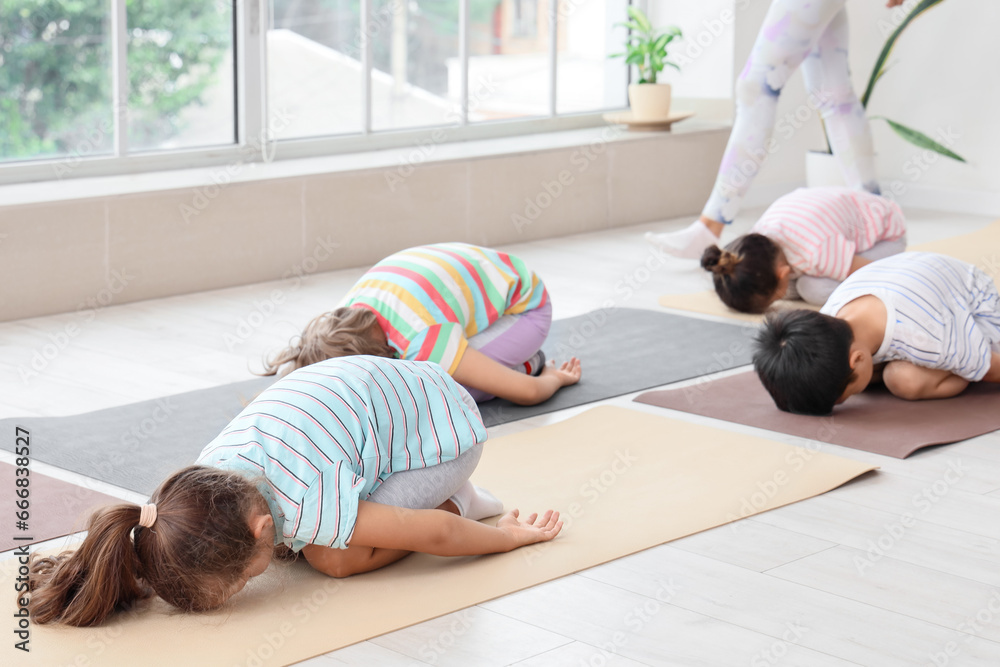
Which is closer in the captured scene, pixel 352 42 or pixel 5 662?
pixel 5 662

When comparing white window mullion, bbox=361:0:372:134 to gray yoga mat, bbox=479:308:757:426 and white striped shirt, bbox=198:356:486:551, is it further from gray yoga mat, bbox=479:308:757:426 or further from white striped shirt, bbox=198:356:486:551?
white striped shirt, bbox=198:356:486:551

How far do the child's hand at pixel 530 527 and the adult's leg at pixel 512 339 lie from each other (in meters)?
0.70

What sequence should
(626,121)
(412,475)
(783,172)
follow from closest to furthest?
1. (412,475)
2. (626,121)
3. (783,172)

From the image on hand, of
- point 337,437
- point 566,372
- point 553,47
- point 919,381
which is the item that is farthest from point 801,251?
point 553,47

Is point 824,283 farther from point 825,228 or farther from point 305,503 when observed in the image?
point 305,503

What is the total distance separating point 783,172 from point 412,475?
14.4ft

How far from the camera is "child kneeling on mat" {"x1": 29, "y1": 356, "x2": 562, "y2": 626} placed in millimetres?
1533

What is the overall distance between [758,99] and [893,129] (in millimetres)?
1879

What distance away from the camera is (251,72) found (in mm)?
4414

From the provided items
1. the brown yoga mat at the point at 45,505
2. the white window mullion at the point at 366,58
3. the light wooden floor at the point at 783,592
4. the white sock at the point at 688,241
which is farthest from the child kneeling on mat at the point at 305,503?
the white window mullion at the point at 366,58

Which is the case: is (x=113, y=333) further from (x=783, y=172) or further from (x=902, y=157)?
(x=902, y=157)

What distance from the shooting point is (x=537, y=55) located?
5.52 m

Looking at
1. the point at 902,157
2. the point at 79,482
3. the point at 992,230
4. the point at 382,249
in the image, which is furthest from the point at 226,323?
the point at 902,157

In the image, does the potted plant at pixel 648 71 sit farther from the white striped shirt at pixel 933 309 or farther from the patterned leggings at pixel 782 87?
the white striped shirt at pixel 933 309
